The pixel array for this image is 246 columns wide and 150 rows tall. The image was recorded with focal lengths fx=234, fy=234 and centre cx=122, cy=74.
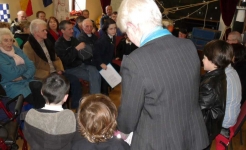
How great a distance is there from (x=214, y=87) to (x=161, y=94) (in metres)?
0.76

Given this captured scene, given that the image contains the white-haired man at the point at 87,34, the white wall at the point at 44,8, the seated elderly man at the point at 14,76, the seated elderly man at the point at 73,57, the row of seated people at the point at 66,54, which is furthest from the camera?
the white wall at the point at 44,8

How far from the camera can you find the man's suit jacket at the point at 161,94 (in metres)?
0.96

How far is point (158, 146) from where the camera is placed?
1074mm

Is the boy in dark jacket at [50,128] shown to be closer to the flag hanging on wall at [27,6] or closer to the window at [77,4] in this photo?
the flag hanging on wall at [27,6]

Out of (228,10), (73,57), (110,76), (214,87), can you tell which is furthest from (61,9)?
(214,87)

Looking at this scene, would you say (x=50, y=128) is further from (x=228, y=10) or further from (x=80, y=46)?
(x=228, y=10)

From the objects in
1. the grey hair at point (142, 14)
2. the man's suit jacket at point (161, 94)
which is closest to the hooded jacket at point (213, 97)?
the man's suit jacket at point (161, 94)

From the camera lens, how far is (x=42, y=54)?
9.61 feet

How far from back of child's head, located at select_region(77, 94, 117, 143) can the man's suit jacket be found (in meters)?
0.12

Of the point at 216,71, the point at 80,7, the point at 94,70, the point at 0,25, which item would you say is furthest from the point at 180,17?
the point at 216,71

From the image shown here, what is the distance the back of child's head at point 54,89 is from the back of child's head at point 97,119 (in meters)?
0.32

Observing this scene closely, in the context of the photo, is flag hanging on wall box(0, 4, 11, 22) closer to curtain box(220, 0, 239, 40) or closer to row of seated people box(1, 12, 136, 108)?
row of seated people box(1, 12, 136, 108)

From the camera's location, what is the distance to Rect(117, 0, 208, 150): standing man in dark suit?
964 millimetres

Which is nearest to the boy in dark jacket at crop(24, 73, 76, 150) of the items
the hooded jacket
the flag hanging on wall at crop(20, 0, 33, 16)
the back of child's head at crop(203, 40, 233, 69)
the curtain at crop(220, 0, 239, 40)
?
the hooded jacket
